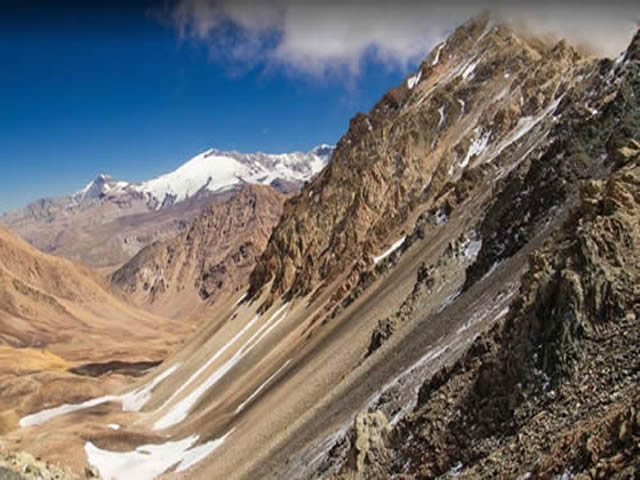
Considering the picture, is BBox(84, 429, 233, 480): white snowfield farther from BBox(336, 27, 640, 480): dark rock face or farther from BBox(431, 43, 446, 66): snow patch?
BBox(431, 43, 446, 66): snow patch

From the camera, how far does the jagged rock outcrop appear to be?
57.1 m

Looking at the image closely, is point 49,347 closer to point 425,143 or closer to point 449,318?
point 425,143

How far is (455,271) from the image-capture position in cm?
3500

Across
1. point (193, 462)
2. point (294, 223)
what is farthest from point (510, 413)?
point (294, 223)

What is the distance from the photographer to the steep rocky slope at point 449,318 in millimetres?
13305

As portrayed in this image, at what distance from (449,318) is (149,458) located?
39.7 meters

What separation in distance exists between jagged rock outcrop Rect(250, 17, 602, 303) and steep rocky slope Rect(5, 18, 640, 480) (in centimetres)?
33

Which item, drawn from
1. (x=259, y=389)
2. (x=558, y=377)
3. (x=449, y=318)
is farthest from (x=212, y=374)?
(x=558, y=377)

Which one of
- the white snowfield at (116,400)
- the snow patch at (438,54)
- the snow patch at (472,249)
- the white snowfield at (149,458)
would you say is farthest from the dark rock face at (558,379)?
the snow patch at (438,54)

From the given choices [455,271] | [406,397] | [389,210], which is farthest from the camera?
[389,210]

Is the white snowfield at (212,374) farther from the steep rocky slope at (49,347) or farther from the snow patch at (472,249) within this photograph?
the snow patch at (472,249)

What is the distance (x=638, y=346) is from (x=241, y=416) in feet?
139

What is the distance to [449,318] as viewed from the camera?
26828mm

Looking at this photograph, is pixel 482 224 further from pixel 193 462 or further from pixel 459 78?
pixel 459 78
